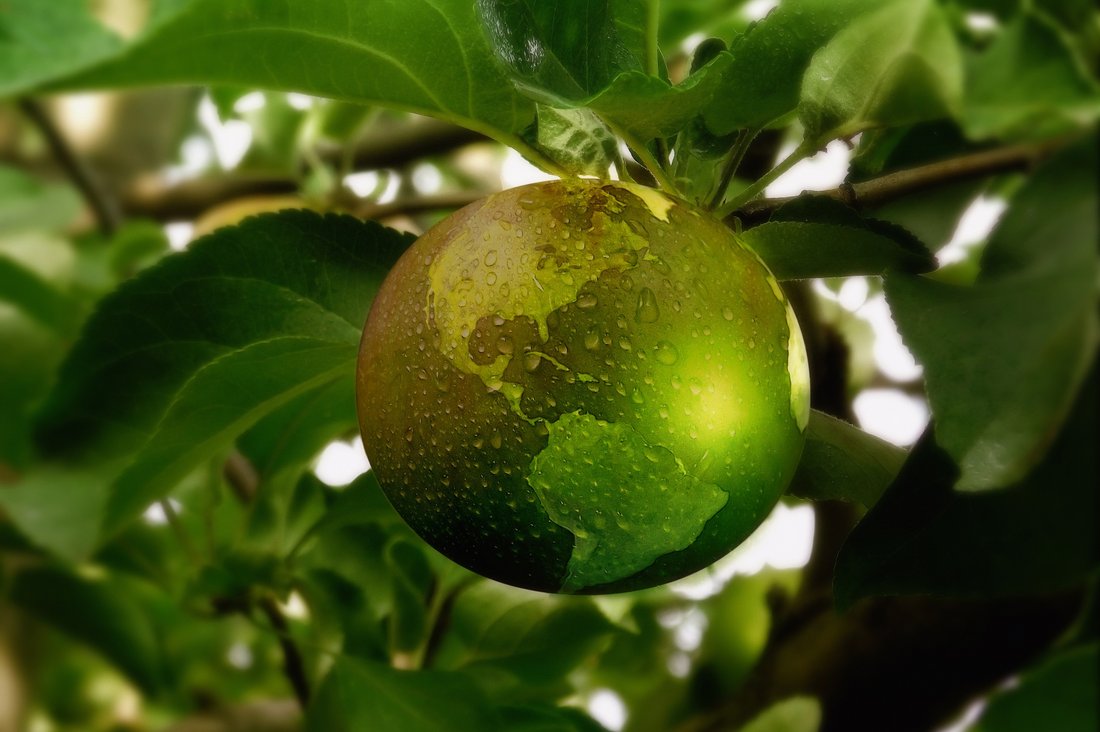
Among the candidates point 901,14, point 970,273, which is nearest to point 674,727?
point 970,273

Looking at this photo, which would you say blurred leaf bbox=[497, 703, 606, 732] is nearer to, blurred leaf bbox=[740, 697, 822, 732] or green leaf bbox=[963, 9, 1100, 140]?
blurred leaf bbox=[740, 697, 822, 732]

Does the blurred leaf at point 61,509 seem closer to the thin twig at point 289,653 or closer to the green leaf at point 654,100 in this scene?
the thin twig at point 289,653

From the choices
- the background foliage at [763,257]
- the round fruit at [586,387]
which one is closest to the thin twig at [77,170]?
the background foliage at [763,257]

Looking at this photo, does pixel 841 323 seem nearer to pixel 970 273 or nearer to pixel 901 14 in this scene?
pixel 970 273

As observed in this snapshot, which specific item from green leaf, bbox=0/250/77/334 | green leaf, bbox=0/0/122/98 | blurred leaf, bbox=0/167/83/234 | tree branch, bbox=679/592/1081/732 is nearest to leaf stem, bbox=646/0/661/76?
green leaf, bbox=0/0/122/98

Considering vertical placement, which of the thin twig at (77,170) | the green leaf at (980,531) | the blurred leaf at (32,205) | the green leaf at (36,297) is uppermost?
the thin twig at (77,170)
